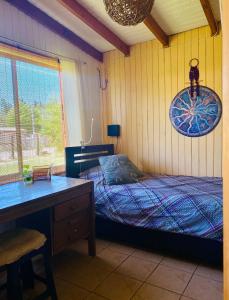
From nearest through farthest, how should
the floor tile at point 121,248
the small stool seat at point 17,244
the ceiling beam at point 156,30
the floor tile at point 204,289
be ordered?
1. the small stool seat at point 17,244
2. the floor tile at point 204,289
3. the floor tile at point 121,248
4. the ceiling beam at point 156,30

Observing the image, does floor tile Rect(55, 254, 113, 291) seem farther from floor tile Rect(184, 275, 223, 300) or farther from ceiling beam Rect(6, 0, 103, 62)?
ceiling beam Rect(6, 0, 103, 62)

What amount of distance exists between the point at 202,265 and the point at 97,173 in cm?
154

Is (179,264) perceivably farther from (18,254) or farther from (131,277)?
(18,254)

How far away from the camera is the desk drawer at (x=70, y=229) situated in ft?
6.43

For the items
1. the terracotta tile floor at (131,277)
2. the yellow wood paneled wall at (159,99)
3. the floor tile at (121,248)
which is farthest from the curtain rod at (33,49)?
the floor tile at (121,248)

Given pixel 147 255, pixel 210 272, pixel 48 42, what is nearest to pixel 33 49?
pixel 48 42

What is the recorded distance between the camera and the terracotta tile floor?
1.75m

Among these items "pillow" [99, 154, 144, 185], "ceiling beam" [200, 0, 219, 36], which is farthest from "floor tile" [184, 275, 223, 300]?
"ceiling beam" [200, 0, 219, 36]

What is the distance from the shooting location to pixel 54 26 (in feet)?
9.76

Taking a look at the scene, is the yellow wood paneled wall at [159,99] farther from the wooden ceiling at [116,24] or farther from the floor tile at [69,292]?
the floor tile at [69,292]

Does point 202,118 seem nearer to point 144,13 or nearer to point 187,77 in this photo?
point 187,77

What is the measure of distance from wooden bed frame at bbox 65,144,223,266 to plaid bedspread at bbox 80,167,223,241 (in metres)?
0.07

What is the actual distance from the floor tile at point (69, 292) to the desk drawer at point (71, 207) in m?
0.51

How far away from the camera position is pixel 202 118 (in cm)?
301
